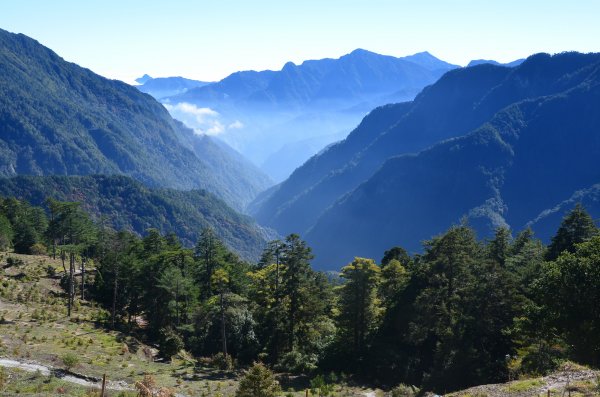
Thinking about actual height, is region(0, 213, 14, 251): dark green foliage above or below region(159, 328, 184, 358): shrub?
above

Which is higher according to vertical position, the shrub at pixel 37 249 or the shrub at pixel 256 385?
the shrub at pixel 37 249

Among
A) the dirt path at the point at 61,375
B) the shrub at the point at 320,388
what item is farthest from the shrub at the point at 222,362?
the dirt path at the point at 61,375

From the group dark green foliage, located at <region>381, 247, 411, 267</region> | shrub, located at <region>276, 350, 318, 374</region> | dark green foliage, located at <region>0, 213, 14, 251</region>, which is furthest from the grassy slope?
dark green foliage, located at <region>381, 247, 411, 267</region>

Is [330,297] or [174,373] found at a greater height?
[330,297]

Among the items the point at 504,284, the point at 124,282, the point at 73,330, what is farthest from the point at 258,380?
the point at 124,282

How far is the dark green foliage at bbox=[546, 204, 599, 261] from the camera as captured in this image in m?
54.7

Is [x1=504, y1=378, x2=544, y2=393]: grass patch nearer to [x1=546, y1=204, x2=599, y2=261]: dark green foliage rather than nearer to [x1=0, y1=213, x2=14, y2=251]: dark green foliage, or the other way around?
[x1=546, y1=204, x2=599, y2=261]: dark green foliage

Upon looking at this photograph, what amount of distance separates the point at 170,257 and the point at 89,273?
840 inches

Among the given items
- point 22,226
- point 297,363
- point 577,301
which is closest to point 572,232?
point 577,301

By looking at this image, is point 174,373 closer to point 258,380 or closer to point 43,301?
point 258,380

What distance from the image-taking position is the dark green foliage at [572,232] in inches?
2152

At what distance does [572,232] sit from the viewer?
56000 mm

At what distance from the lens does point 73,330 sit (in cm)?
4859

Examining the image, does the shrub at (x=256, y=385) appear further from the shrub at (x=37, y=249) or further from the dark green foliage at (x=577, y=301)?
the shrub at (x=37, y=249)
